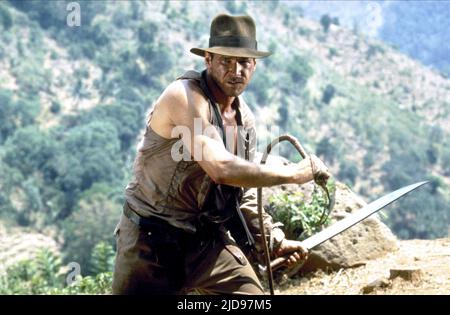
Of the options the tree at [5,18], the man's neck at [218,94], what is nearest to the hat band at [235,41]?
the man's neck at [218,94]

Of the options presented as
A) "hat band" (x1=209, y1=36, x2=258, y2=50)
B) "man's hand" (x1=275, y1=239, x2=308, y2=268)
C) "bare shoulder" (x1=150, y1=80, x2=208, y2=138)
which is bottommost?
"man's hand" (x1=275, y1=239, x2=308, y2=268)

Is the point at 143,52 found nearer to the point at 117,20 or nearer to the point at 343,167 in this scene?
the point at 117,20

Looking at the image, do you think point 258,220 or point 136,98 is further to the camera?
point 136,98

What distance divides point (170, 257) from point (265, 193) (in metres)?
3.90

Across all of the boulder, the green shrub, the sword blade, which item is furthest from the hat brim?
the green shrub

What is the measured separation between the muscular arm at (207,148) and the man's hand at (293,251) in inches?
27.5

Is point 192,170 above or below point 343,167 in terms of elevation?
above

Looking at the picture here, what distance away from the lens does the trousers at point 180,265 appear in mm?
4250

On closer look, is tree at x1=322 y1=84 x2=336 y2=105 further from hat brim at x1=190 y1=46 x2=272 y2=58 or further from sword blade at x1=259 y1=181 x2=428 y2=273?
hat brim at x1=190 y1=46 x2=272 y2=58

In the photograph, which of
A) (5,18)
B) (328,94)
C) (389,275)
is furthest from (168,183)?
(328,94)

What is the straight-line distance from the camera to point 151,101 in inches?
3236

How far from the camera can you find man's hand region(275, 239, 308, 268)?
15.0 ft

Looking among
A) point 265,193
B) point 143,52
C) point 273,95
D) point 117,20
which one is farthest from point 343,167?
point 265,193
